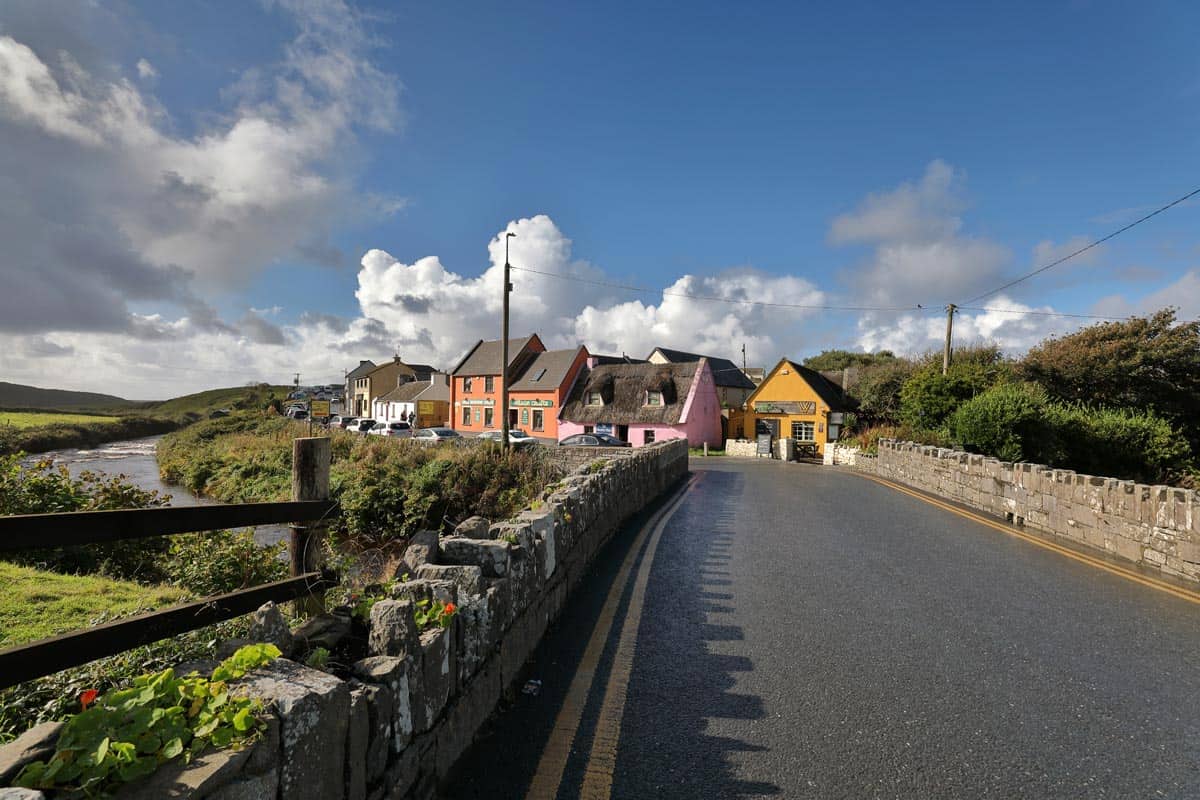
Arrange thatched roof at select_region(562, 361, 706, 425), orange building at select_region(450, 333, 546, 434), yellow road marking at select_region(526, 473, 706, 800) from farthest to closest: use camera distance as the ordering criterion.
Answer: orange building at select_region(450, 333, 546, 434)
thatched roof at select_region(562, 361, 706, 425)
yellow road marking at select_region(526, 473, 706, 800)

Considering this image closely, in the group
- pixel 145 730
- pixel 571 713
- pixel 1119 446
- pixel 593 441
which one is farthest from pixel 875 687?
pixel 593 441

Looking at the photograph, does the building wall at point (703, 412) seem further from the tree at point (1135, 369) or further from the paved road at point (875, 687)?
the paved road at point (875, 687)

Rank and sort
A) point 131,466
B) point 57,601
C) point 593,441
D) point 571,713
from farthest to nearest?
point 593,441 < point 131,466 < point 57,601 < point 571,713

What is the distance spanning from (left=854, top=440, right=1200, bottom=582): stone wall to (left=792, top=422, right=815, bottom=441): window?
2380 centimetres

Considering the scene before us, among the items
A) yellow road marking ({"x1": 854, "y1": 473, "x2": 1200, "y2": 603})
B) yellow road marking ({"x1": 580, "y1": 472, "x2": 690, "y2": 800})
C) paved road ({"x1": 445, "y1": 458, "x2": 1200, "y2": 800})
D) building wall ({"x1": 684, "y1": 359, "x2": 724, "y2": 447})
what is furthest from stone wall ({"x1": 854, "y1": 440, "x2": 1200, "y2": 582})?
building wall ({"x1": 684, "y1": 359, "x2": 724, "y2": 447})

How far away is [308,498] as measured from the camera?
188 inches

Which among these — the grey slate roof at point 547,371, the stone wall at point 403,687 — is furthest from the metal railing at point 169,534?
the grey slate roof at point 547,371

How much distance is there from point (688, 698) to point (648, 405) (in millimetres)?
37661

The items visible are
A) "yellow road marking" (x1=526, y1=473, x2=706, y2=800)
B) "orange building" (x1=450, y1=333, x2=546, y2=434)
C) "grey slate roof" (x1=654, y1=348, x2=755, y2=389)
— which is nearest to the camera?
"yellow road marking" (x1=526, y1=473, x2=706, y2=800)

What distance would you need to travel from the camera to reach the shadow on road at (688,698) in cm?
332

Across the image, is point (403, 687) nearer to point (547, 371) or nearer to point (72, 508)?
point (72, 508)

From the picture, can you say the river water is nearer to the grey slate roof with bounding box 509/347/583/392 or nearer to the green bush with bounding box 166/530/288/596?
the green bush with bounding box 166/530/288/596

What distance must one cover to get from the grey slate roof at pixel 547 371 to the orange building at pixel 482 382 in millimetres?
1197

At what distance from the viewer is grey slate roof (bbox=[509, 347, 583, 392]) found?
46.8 m
